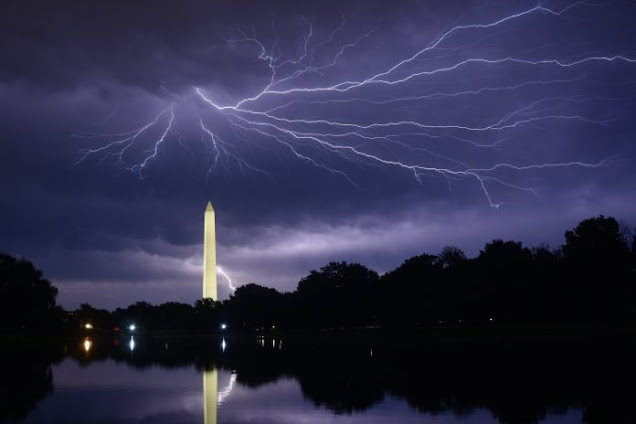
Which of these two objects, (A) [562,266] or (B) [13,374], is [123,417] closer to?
(B) [13,374]

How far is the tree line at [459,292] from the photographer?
61594 millimetres

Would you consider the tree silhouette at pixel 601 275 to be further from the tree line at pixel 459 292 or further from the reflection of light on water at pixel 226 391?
the reflection of light on water at pixel 226 391

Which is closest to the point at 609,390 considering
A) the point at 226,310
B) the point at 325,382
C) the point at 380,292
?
the point at 325,382

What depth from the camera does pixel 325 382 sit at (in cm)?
1841

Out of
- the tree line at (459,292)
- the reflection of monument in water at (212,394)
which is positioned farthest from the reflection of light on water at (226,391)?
the tree line at (459,292)

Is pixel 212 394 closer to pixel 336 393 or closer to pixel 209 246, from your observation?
pixel 336 393

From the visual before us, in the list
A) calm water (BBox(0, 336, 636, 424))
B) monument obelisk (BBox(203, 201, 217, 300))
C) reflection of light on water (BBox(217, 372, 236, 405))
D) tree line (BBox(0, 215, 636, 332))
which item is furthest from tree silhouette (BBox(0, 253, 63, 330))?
reflection of light on water (BBox(217, 372, 236, 405))

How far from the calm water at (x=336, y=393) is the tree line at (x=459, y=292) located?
39.1m

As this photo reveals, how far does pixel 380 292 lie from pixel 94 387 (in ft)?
205

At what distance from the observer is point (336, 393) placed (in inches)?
626

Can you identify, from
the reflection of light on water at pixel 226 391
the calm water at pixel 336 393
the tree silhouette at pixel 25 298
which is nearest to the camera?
the calm water at pixel 336 393

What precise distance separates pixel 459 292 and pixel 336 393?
5886cm

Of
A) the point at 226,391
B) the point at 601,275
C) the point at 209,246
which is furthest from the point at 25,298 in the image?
the point at 226,391

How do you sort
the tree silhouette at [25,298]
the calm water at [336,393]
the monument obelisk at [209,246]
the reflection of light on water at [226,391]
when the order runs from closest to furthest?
1. the calm water at [336,393]
2. the reflection of light on water at [226,391]
3. the tree silhouette at [25,298]
4. the monument obelisk at [209,246]
